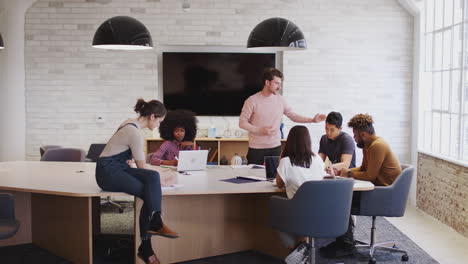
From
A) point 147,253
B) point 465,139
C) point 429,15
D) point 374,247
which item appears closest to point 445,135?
point 465,139

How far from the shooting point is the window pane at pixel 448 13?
7277 mm

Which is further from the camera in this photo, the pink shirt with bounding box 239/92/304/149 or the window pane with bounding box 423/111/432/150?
the window pane with bounding box 423/111/432/150

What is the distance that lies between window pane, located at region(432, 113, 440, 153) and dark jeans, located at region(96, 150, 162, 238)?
14.3ft

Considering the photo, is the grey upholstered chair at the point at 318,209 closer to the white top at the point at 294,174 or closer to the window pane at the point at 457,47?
the white top at the point at 294,174

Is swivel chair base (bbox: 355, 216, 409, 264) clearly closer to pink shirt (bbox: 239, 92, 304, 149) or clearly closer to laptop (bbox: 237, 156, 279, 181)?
laptop (bbox: 237, 156, 279, 181)

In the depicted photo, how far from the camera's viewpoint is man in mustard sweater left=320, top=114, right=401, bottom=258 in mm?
5441

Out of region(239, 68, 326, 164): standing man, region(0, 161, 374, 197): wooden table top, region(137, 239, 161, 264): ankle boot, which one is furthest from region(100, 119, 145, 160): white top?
region(239, 68, 326, 164): standing man

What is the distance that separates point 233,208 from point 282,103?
1.46 m

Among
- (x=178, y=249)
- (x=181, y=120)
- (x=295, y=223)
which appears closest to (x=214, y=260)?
(x=178, y=249)

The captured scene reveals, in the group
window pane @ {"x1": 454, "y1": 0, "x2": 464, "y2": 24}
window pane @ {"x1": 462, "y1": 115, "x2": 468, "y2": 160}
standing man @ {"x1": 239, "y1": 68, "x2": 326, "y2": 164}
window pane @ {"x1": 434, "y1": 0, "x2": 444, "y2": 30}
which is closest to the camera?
standing man @ {"x1": 239, "y1": 68, "x2": 326, "y2": 164}

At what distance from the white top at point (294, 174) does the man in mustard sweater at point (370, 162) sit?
30.2 inches

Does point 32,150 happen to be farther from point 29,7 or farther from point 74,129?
point 29,7

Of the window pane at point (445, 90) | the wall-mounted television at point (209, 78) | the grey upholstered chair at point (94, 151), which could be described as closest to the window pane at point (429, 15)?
the window pane at point (445, 90)

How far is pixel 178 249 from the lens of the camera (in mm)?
5340
